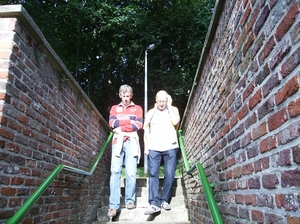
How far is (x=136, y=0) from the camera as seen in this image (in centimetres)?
1320

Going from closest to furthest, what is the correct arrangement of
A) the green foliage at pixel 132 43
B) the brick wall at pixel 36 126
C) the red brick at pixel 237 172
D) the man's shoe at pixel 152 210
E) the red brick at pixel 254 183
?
the red brick at pixel 254 183 < the red brick at pixel 237 172 < the brick wall at pixel 36 126 < the man's shoe at pixel 152 210 < the green foliage at pixel 132 43

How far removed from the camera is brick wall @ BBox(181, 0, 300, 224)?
115cm

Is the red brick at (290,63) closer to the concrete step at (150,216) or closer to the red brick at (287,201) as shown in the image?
the red brick at (287,201)

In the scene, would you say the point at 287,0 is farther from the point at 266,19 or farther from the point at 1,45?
the point at 1,45

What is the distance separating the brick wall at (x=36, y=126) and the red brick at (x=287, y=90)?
159 cm

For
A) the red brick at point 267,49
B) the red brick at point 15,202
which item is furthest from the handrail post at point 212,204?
the red brick at point 15,202

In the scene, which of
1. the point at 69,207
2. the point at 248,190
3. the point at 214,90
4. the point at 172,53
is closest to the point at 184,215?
the point at 69,207

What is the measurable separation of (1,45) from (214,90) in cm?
170

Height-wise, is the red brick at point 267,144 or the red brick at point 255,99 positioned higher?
the red brick at point 255,99

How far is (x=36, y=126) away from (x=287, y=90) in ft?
6.23

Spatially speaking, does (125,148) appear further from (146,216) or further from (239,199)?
(239,199)

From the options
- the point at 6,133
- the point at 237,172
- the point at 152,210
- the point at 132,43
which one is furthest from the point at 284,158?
the point at 132,43

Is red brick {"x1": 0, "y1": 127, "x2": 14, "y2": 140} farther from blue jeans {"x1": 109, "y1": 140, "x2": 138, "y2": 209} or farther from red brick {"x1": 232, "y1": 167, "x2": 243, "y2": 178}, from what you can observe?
blue jeans {"x1": 109, "y1": 140, "x2": 138, "y2": 209}

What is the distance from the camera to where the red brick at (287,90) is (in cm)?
110
